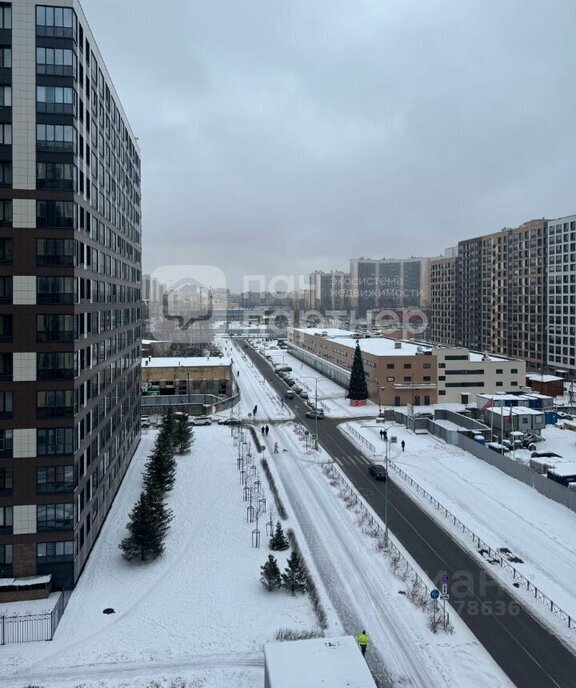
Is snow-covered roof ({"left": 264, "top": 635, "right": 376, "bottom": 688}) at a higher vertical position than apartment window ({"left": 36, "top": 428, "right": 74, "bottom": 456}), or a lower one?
lower

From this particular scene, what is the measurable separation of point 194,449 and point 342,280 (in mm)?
142358

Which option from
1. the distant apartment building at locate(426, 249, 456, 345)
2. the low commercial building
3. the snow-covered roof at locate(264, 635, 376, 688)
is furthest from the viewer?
the distant apartment building at locate(426, 249, 456, 345)

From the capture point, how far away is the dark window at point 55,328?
19.8 meters

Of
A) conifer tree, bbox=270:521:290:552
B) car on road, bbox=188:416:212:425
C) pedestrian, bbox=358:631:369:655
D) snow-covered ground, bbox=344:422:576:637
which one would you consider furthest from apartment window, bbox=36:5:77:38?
car on road, bbox=188:416:212:425

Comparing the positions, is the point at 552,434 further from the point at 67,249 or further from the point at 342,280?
the point at 342,280

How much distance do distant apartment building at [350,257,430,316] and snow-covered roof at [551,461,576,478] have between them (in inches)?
4419

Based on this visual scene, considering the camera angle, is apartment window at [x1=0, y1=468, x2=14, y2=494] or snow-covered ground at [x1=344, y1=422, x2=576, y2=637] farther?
snow-covered ground at [x1=344, y1=422, x2=576, y2=637]

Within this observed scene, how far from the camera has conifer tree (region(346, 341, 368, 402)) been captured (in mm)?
57062

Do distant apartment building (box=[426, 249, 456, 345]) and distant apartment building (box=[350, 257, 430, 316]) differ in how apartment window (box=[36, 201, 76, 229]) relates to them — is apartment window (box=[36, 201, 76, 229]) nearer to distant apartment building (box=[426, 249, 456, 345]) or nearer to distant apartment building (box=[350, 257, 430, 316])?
distant apartment building (box=[426, 249, 456, 345])

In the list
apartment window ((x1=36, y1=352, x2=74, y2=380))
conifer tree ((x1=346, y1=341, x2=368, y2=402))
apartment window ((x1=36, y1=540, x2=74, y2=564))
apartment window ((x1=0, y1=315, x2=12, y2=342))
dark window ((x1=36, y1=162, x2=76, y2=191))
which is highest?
dark window ((x1=36, y1=162, x2=76, y2=191))

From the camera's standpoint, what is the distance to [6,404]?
64.8 ft

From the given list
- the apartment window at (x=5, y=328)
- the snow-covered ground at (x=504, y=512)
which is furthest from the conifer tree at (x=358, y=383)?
the apartment window at (x=5, y=328)

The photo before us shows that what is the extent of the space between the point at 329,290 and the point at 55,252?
165m

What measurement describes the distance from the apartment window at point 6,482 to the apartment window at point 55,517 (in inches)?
46.8
